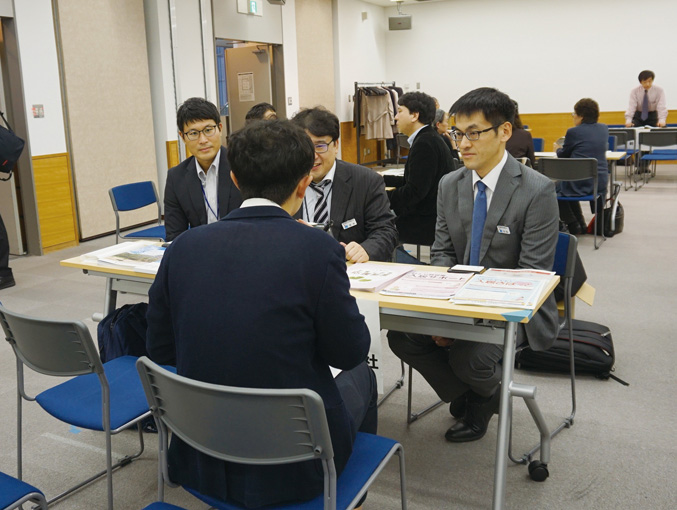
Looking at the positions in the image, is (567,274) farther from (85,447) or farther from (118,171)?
(118,171)

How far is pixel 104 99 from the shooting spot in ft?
22.0

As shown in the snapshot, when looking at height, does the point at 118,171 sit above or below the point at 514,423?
above

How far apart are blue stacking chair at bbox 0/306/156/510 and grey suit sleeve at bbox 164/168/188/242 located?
111cm

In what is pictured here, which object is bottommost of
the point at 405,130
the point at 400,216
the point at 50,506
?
the point at 50,506

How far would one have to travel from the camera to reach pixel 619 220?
6336 millimetres

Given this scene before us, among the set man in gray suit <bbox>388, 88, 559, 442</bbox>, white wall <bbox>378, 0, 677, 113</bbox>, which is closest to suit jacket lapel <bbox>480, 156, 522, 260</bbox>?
man in gray suit <bbox>388, 88, 559, 442</bbox>

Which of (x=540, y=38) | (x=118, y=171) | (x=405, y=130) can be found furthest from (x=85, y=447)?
(x=540, y=38)

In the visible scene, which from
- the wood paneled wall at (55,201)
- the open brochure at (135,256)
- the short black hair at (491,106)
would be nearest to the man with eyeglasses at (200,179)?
the open brochure at (135,256)

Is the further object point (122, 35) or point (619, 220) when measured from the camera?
point (122, 35)

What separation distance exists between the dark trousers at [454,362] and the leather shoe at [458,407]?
17 centimetres

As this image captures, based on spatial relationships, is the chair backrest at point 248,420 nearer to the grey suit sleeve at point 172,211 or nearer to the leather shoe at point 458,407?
the leather shoe at point 458,407

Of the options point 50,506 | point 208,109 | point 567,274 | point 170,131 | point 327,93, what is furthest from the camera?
point 327,93

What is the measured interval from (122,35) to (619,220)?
5489 millimetres

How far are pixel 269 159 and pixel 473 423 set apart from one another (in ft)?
5.40
